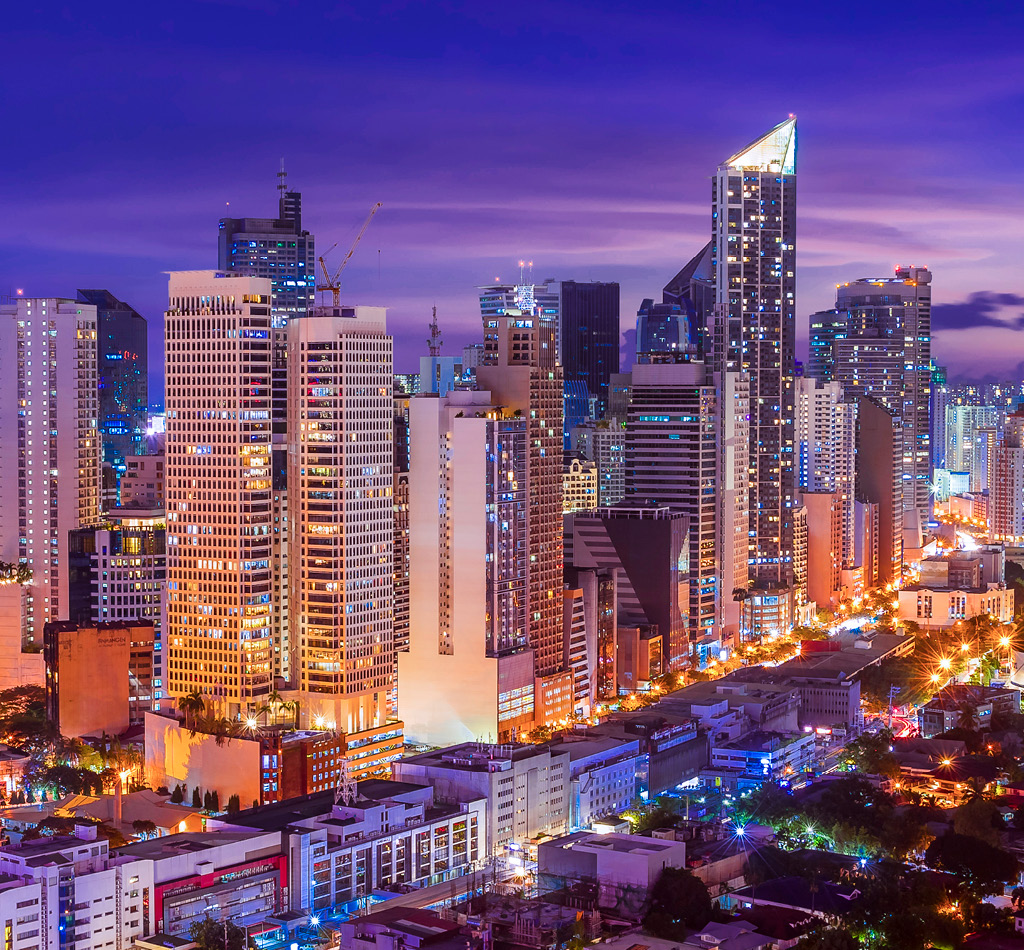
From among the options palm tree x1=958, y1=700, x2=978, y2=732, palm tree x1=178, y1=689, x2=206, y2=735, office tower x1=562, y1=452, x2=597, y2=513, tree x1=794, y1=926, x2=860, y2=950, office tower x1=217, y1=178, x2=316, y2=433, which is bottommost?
tree x1=794, y1=926, x2=860, y2=950

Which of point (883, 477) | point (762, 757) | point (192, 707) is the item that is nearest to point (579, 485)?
point (883, 477)

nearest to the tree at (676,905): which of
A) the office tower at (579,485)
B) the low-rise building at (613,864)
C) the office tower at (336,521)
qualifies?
the low-rise building at (613,864)

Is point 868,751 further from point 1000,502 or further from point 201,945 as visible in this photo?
point 1000,502

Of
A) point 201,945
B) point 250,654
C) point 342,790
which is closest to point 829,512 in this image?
point 250,654

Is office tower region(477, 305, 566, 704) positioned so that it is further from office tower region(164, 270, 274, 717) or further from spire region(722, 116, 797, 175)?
spire region(722, 116, 797, 175)

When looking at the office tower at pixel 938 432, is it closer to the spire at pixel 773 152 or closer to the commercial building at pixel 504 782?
the spire at pixel 773 152

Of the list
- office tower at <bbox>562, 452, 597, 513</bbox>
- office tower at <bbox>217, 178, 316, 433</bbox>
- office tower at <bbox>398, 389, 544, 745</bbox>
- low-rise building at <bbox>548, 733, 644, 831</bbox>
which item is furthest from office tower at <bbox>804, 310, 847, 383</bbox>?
low-rise building at <bbox>548, 733, 644, 831</bbox>
